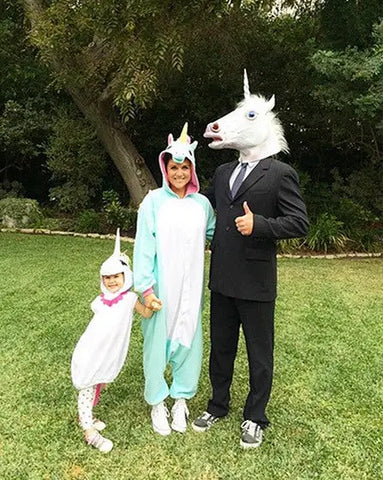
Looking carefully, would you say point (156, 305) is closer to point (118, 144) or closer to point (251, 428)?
point (251, 428)

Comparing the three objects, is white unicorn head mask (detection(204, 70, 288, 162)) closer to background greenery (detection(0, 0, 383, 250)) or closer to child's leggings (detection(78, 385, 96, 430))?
child's leggings (detection(78, 385, 96, 430))

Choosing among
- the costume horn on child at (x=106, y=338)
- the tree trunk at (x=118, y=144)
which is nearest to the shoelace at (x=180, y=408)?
the costume horn on child at (x=106, y=338)

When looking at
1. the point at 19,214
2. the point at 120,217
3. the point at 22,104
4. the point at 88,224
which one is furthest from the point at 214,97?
the point at 19,214

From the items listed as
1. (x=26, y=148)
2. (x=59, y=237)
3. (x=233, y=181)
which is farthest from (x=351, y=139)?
(x=233, y=181)

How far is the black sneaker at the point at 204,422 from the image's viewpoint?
Result: 2652 millimetres

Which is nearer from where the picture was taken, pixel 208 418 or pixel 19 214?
pixel 208 418

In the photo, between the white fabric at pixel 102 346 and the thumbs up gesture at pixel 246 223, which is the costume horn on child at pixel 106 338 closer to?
the white fabric at pixel 102 346

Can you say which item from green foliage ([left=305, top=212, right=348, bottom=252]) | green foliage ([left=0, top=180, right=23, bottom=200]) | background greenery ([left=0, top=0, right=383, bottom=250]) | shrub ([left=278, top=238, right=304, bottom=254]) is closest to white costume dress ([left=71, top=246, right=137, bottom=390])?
background greenery ([left=0, top=0, right=383, bottom=250])

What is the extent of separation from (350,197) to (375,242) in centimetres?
137

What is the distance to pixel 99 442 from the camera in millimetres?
2463

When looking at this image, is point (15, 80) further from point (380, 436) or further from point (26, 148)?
point (380, 436)

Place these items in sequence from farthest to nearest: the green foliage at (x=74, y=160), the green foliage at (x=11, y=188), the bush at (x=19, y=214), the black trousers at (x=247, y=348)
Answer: the green foliage at (x=11, y=188)
the green foliage at (x=74, y=160)
the bush at (x=19, y=214)
the black trousers at (x=247, y=348)

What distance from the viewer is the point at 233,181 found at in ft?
8.23

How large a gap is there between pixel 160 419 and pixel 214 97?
799 cm
